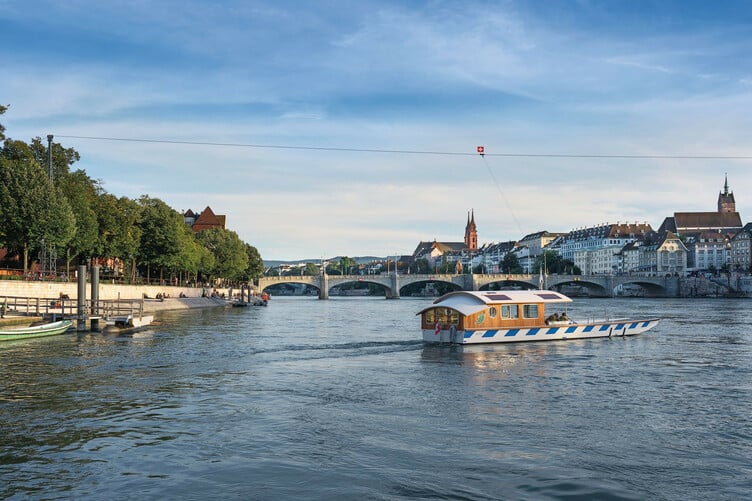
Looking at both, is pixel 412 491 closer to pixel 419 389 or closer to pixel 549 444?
pixel 549 444

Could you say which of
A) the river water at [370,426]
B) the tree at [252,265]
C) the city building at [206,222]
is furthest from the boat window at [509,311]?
the city building at [206,222]

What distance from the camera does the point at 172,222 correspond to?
96.0 metres

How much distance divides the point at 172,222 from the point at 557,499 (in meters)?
88.5

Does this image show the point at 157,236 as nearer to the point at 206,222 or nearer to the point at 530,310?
the point at 530,310

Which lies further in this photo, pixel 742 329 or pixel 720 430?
pixel 742 329

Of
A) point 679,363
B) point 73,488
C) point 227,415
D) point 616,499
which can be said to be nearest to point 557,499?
point 616,499

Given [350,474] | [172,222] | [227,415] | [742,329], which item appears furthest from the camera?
[172,222]

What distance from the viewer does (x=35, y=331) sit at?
1617 inches

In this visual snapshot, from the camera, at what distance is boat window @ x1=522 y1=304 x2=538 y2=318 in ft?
140

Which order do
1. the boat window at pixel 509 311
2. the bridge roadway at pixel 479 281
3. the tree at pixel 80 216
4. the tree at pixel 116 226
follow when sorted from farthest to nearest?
the bridge roadway at pixel 479 281 < the tree at pixel 116 226 < the tree at pixel 80 216 < the boat window at pixel 509 311

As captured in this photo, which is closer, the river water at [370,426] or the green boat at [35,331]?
the river water at [370,426]

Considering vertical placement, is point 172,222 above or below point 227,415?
above

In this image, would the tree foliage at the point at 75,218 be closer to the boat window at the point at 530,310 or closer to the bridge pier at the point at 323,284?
the boat window at the point at 530,310

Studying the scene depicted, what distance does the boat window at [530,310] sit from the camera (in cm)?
4266
